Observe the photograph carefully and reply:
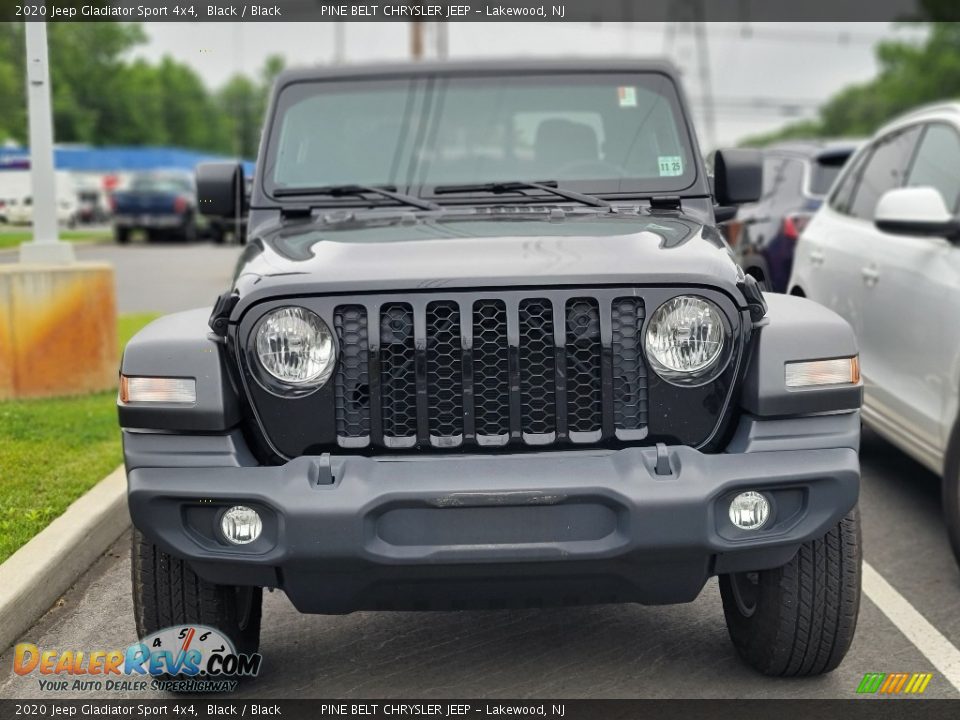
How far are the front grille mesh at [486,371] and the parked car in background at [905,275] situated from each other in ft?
6.74

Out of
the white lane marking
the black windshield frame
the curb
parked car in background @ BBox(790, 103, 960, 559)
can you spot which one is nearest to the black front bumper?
the white lane marking

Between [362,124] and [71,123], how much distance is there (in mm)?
72023

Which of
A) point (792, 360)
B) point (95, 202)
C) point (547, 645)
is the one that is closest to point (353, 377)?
point (792, 360)

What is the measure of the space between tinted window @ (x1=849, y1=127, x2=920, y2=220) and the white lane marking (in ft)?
7.44

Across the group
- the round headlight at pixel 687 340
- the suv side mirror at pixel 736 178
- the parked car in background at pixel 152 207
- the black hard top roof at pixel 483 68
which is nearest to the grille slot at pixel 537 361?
the round headlight at pixel 687 340

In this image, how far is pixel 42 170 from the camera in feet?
28.2

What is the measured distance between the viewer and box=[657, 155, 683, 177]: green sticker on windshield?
4.95 m

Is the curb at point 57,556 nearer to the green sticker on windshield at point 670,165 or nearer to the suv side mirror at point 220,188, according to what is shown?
the suv side mirror at point 220,188

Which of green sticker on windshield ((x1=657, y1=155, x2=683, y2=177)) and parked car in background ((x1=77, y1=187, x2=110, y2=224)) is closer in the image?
green sticker on windshield ((x1=657, y1=155, x2=683, y2=177))

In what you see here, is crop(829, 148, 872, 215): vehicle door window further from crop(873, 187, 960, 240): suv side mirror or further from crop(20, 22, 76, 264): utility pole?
crop(20, 22, 76, 264): utility pole

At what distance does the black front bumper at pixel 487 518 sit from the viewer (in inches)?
133

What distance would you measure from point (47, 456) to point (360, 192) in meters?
2.70

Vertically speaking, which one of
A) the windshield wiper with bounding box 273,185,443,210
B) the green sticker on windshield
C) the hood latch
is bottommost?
the hood latch

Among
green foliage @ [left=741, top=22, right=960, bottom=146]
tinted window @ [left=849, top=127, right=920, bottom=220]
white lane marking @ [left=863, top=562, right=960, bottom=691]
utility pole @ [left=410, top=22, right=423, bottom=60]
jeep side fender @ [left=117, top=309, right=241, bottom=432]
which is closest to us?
jeep side fender @ [left=117, top=309, right=241, bottom=432]
